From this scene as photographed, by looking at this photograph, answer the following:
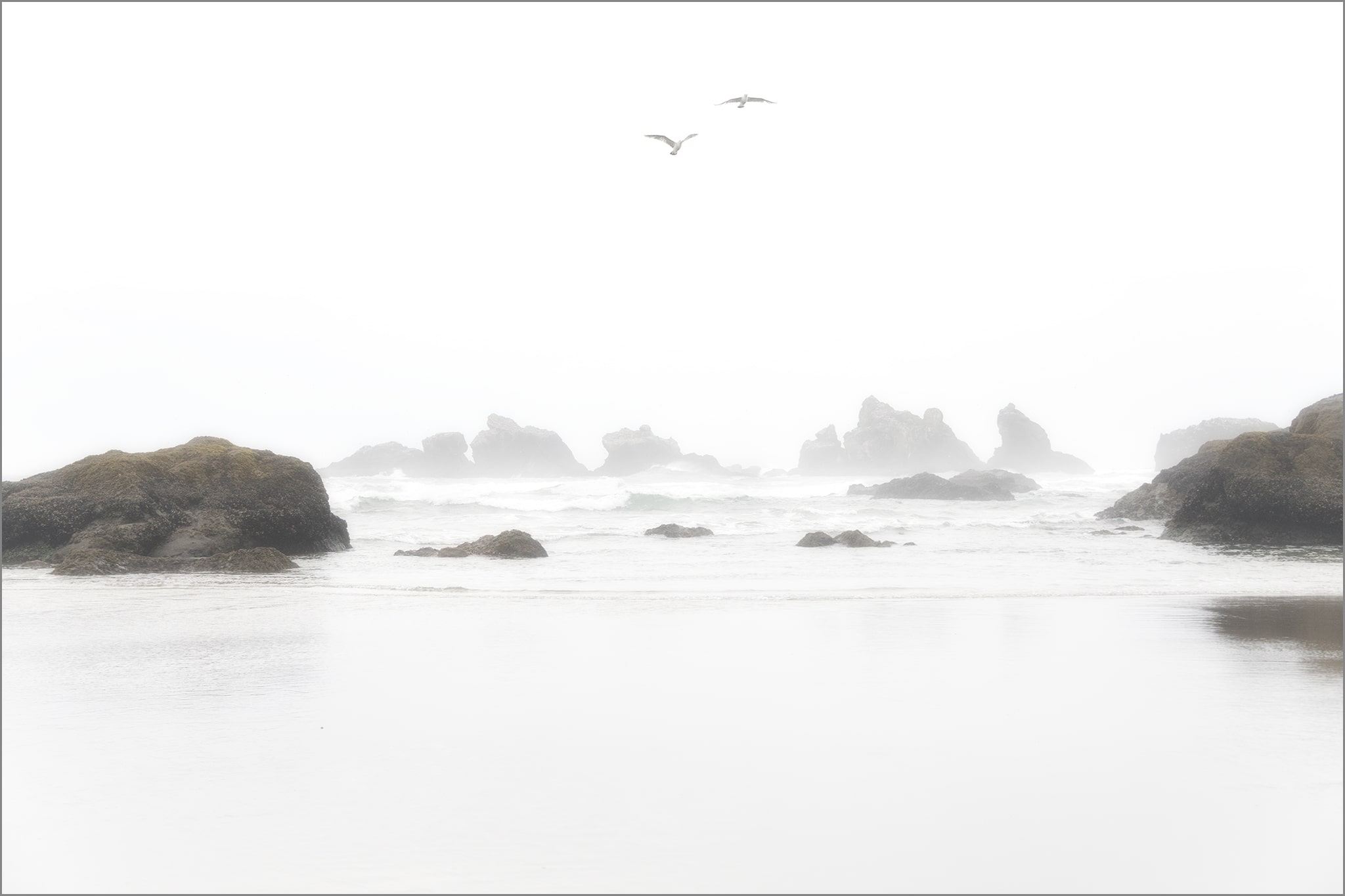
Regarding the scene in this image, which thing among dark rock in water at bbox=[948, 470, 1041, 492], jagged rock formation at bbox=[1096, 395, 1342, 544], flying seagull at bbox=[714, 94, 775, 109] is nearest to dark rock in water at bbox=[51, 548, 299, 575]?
flying seagull at bbox=[714, 94, 775, 109]

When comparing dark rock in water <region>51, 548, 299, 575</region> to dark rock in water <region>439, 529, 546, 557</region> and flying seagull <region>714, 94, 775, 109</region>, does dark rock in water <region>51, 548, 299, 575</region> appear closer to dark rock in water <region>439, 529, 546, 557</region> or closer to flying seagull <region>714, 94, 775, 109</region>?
dark rock in water <region>439, 529, 546, 557</region>

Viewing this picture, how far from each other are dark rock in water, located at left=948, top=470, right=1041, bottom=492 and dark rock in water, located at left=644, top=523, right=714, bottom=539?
23.7 m

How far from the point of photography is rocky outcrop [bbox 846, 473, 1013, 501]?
43031 mm

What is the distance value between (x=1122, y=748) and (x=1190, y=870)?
1315 mm

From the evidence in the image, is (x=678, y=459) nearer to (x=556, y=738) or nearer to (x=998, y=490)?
(x=998, y=490)

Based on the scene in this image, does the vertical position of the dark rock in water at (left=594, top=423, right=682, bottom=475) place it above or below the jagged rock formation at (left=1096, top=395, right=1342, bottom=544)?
above

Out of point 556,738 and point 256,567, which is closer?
point 556,738

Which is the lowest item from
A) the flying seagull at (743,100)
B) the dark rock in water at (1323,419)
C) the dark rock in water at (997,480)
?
the dark rock in water at (997,480)

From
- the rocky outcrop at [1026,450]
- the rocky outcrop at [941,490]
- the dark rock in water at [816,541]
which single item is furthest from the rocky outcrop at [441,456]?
the dark rock in water at [816,541]

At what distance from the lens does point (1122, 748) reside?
14.0 feet

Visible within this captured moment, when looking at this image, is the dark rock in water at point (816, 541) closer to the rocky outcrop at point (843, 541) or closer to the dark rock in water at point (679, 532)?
the rocky outcrop at point (843, 541)

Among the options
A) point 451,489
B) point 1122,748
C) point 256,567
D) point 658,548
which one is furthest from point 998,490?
point 1122,748

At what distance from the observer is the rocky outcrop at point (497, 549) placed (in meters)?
17.3

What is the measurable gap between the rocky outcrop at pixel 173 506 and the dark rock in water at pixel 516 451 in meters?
59.7
